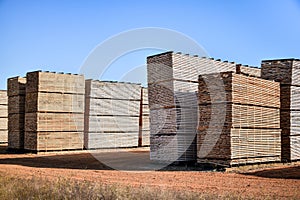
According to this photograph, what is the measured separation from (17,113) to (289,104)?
1336 centimetres

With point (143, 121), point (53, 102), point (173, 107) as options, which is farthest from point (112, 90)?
point (173, 107)

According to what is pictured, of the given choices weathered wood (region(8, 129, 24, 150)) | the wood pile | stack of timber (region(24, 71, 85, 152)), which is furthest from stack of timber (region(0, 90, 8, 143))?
the wood pile

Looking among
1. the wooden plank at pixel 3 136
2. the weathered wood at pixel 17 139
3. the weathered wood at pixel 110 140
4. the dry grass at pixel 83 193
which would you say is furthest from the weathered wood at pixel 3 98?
the dry grass at pixel 83 193

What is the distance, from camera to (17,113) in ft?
64.7

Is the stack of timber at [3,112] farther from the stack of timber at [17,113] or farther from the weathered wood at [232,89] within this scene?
the weathered wood at [232,89]

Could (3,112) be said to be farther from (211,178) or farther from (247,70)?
(211,178)

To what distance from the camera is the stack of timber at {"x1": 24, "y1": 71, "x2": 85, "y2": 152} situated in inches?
715

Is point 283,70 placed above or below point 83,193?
above

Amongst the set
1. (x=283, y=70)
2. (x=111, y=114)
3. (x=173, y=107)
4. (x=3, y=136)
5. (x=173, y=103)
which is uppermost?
(x=283, y=70)

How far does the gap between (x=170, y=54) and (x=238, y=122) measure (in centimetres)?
352

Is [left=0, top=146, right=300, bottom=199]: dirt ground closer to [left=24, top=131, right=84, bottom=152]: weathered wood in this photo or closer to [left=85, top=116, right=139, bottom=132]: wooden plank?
[left=24, top=131, right=84, bottom=152]: weathered wood

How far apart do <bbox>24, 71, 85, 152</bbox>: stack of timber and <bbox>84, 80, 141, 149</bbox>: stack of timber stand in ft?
2.38

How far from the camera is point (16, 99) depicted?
19828 millimetres

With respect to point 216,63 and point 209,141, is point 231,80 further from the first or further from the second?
point 216,63
